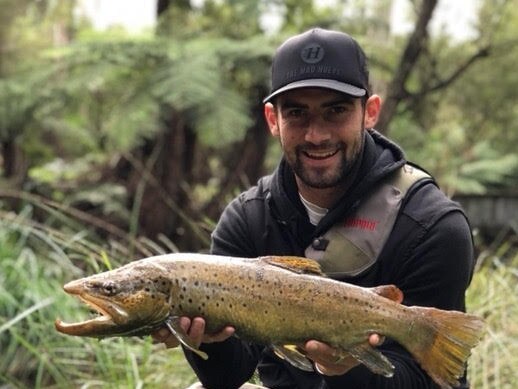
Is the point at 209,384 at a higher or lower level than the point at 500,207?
higher

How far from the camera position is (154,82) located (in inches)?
256

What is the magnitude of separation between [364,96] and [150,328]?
1175 millimetres

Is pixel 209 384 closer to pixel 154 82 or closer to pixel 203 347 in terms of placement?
pixel 203 347

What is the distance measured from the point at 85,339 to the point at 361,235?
6.85 ft

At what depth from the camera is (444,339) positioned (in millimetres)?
2473

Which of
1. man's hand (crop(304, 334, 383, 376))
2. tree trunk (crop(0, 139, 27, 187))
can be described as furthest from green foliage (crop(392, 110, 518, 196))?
man's hand (crop(304, 334, 383, 376))

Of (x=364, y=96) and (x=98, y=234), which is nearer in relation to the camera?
(x=364, y=96)

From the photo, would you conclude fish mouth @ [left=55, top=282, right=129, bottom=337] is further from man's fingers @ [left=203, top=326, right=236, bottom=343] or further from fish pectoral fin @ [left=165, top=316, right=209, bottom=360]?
man's fingers @ [left=203, top=326, right=236, bottom=343]

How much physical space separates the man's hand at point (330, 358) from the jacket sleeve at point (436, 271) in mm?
260

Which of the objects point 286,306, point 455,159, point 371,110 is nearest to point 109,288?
point 286,306

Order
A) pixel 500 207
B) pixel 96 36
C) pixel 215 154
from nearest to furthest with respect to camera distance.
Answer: pixel 96 36 → pixel 215 154 → pixel 500 207

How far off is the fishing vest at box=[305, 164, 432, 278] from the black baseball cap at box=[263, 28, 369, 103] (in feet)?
1.23

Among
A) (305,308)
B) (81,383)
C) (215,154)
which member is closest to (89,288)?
(305,308)

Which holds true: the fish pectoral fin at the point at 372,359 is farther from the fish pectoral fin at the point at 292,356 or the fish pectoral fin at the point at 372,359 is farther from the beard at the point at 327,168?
the beard at the point at 327,168
